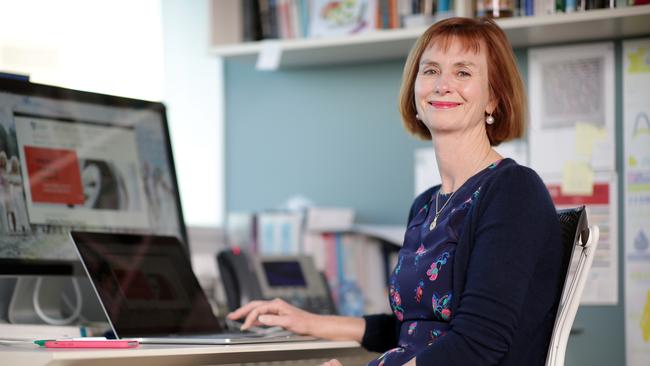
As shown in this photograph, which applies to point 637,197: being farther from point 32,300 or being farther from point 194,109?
point 32,300

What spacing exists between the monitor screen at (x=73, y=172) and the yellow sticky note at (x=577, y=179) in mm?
1296

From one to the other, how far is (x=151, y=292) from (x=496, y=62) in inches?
31.5

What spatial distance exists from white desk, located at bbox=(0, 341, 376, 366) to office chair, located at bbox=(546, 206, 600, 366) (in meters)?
0.44

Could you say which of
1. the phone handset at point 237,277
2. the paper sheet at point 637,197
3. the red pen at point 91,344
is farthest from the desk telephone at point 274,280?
A: the red pen at point 91,344

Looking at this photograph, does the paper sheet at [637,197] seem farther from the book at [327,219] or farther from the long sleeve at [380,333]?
the long sleeve at [380,333]

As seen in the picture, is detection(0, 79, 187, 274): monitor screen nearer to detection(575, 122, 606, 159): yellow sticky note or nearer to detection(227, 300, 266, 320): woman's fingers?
detection(227, 300, 266, 320): woman's fingers

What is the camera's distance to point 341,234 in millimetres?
3219

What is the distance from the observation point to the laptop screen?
71.9 inches

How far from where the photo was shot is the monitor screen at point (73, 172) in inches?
80.5

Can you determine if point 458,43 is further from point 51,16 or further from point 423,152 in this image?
point 51,16

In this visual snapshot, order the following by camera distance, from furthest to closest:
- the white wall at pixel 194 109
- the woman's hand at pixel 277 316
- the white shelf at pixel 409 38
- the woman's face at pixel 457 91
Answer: the white wall at pixel 194 109 < the white shelf at pixel 409 38 < the woman's hand at pixel 277 316 < the woman's face at pixel 457 91

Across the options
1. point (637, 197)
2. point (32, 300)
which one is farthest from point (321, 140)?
point (32, 300)

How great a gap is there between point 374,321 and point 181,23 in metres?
2.09

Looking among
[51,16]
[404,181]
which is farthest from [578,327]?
[51,16]
